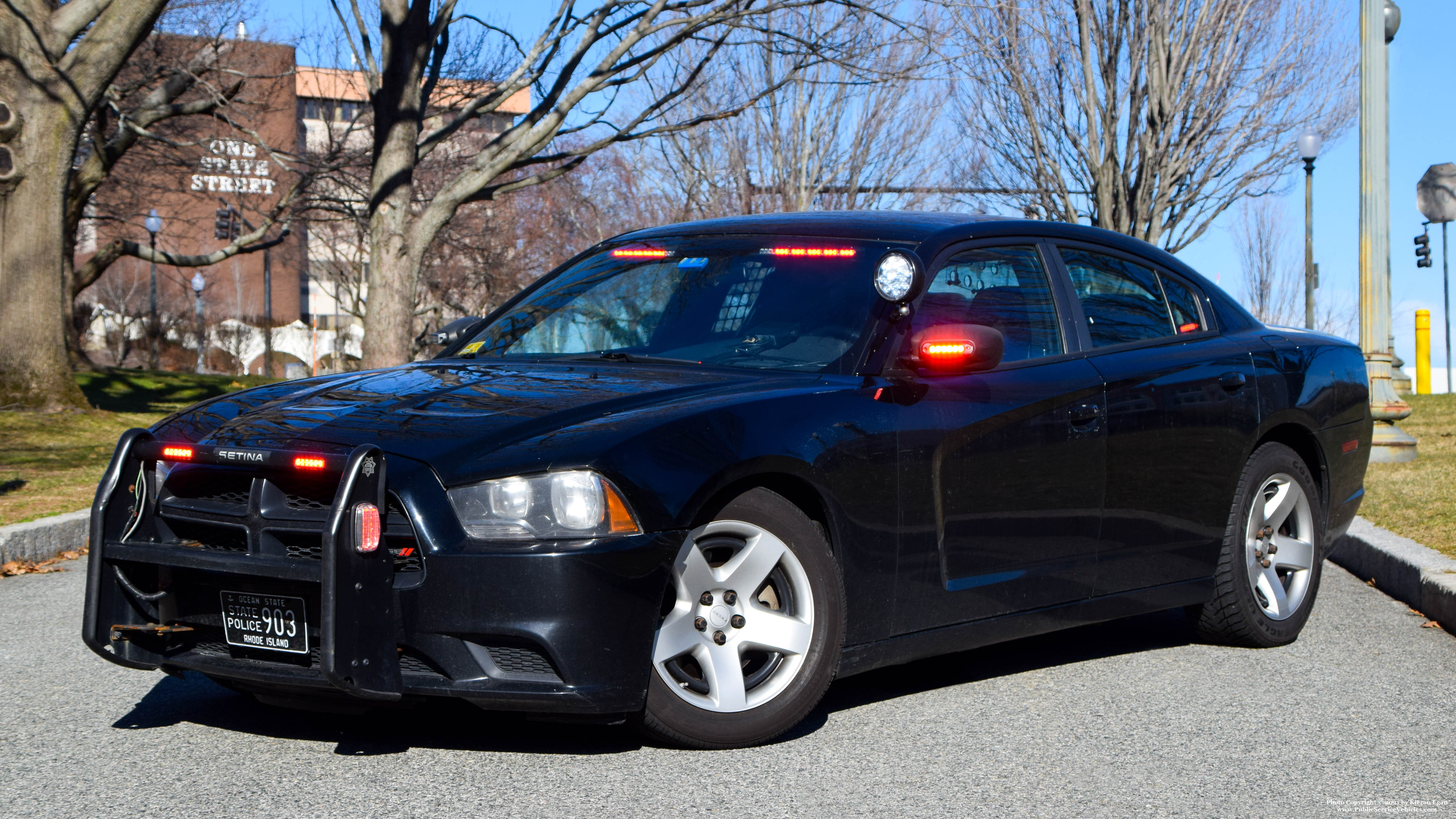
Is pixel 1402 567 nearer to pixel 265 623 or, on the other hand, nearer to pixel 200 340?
pixel 265 623

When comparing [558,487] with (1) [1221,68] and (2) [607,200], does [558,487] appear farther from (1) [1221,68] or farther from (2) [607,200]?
(2) [607,200]

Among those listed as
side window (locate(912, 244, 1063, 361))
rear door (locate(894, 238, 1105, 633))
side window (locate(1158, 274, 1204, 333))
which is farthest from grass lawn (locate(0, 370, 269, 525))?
side window (locate(1158, 274, 1204, 333))

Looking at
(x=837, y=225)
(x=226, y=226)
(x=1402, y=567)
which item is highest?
(x=226, y=226)

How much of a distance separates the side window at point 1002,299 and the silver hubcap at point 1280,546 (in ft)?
4.36

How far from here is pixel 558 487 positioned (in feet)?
12.0

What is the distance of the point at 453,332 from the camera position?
590cm

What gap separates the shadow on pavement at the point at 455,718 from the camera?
4129mm

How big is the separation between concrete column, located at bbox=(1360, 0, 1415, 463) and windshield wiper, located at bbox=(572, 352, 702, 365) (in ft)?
30.8

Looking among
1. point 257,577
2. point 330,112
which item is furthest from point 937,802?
point 330,112

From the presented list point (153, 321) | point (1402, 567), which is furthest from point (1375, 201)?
point (153, 321)

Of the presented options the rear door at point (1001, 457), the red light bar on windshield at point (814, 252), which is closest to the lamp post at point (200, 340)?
the red light bar on windshield at point (814, 252)

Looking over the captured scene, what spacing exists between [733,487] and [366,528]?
1.01m

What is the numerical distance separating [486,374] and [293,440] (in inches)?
34.7

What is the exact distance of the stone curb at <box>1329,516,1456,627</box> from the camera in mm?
6246
